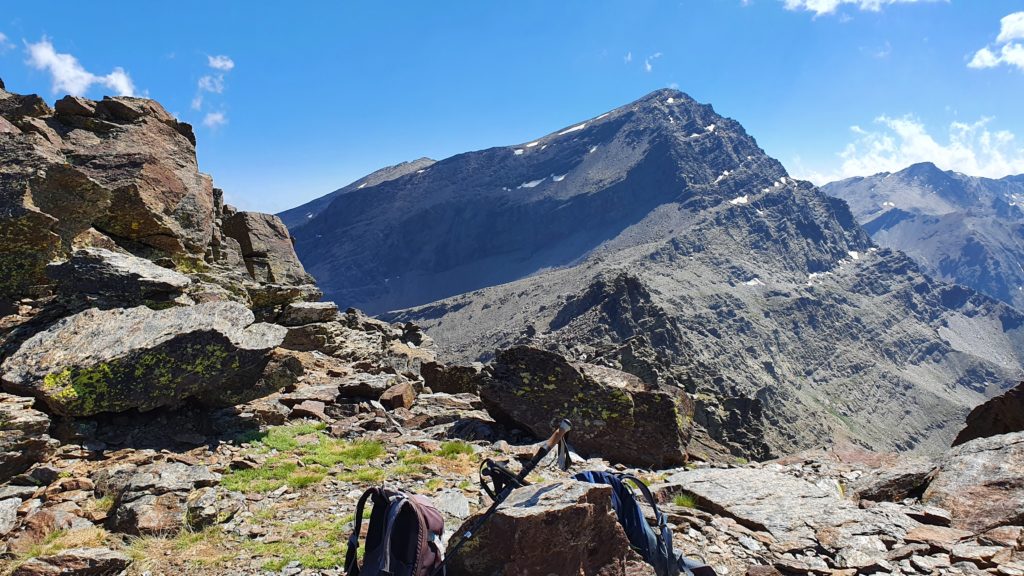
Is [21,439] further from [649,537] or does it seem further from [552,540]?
[649,537]

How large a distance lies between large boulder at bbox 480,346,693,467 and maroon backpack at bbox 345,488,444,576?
384 inches

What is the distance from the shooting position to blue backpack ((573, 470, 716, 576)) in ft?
19.5

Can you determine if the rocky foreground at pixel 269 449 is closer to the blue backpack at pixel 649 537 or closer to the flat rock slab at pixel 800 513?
the flat rock slab at pixel 800 513

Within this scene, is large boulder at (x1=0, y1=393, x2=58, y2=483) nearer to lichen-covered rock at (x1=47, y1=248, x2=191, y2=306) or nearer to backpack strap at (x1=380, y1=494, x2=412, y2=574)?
lichen-covered rock at (x1=47, y1=248, x2=191, y2=306)

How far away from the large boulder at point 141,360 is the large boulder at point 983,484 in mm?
14097

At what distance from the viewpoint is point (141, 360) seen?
1102 cm

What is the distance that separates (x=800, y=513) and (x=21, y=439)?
1297 cm

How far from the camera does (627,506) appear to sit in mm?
6215

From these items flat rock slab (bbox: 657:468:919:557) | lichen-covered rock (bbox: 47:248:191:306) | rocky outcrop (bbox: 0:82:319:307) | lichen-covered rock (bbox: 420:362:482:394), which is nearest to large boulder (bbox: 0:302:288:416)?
lichen-covered rock (bbox: 47:248:191:306)

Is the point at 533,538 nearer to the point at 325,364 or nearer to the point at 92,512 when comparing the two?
the point at 92,512

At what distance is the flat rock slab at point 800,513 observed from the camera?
7562 mm

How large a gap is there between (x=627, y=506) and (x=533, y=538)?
56.3 inches

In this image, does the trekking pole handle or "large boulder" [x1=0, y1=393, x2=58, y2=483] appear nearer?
the trekking pole handle

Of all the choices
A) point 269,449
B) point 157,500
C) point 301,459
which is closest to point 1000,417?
point 301,459
